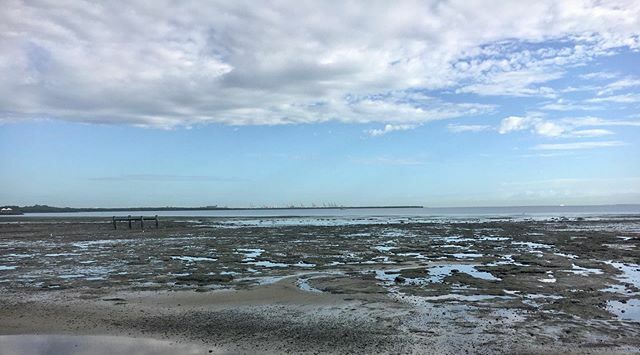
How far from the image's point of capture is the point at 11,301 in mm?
13508

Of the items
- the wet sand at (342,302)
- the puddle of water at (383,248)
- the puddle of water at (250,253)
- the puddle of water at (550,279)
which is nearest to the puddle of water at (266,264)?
the wet sand at (342,302)

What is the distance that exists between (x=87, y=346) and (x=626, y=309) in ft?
40.6

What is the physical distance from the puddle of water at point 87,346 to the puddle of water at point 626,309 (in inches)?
363

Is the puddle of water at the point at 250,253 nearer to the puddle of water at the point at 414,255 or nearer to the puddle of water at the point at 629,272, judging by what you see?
the puddle of water at the point at 414,255

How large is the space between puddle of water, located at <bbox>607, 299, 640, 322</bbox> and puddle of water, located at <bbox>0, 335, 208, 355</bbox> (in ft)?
30.2

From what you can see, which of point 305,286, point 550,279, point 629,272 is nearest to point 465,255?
point 629,272

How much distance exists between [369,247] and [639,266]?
47.8 ft

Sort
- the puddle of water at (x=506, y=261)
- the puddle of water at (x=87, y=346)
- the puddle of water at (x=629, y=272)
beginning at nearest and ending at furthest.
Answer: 1. the puddle of water at (x=87, y=346)
2. the puddle of water at (x=629, y=272)
3. the puddle of water at (x=506, y=261)

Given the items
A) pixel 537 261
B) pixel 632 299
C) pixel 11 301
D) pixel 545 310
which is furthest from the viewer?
pixel 537 261

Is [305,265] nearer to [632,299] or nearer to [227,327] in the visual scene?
[227,327]

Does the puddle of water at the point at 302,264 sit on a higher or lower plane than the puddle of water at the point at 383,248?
higher

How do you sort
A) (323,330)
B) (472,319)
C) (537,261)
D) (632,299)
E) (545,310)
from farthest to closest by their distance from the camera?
(537,261)
(632,299)
(545,310)
(472,319)
(323,330)

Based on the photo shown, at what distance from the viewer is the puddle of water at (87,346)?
28.4 ft

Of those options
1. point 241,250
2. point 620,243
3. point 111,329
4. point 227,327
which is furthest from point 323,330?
point 620,243
